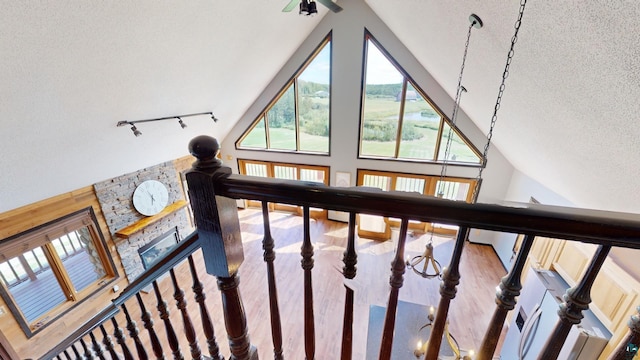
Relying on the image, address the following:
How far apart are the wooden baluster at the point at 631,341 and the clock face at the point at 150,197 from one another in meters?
5.69

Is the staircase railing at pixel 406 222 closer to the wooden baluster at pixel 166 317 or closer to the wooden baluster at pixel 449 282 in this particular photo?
the wooden baluster at pixel 449 282

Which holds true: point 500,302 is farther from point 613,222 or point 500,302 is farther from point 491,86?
point 491,86

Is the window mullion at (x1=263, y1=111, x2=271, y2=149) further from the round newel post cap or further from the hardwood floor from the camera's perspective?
the round newel post cap

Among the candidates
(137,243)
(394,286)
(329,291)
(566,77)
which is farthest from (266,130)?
(394,286)

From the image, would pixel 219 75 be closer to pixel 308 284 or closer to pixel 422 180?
pixel 308 284

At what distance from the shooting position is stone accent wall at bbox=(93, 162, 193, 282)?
4137 mm

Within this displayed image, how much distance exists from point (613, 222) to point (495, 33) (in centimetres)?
185

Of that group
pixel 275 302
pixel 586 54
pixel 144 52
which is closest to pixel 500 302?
pixel 275 302

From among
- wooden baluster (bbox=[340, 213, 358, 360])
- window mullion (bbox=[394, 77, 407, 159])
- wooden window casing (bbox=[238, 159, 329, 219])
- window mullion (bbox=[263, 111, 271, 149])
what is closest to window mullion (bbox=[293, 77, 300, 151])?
wooden window casing (bbox=[238, 159, 329, 219])

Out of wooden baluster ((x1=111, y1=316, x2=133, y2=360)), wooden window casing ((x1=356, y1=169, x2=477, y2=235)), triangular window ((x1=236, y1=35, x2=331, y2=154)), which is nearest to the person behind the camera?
wooden baluster ((x1=111, y1=316, x2=133, y2=360))

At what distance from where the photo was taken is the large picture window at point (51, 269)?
3178 millimetres

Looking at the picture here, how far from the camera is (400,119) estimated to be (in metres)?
5.48

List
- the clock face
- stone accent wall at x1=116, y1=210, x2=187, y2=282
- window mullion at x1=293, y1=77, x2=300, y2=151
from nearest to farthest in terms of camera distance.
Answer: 1. stone accent wall at x1=116, y1=210, x2=187, y2=282
2. the clock face
3. window mullion at x1=293, y1=77, x2=300, y2=151

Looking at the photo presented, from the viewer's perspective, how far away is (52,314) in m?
3.53
